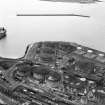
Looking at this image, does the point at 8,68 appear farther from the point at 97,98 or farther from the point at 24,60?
the point at 97,98

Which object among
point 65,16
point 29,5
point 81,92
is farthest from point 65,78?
point 29,5

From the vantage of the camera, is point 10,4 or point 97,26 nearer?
point 97,26

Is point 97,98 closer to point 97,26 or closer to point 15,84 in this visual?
point 15,84

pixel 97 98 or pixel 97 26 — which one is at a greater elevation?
pixel 97 26

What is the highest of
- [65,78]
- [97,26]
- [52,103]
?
[97,26]

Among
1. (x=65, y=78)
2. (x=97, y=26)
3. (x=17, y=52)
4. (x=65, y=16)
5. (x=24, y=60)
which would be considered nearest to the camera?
(x=65, y=78)

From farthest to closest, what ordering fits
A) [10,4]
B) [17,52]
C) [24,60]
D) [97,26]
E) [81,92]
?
[10,4] → [97,26] → [17,52] → [24,60] → [81,92]

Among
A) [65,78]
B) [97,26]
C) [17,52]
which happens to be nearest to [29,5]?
[97,26]
